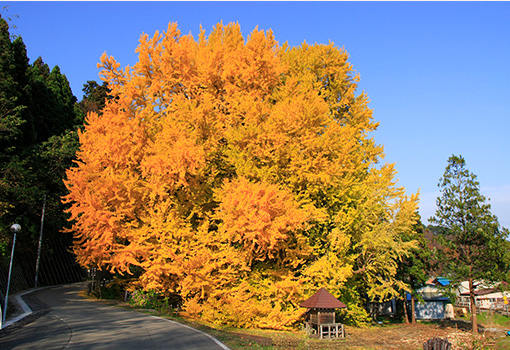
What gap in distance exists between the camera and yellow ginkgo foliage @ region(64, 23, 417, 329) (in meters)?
15.7

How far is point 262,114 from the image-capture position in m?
18.0

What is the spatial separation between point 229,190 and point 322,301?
20.5ft

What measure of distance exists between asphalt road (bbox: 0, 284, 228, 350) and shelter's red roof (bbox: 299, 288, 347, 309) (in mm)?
5596

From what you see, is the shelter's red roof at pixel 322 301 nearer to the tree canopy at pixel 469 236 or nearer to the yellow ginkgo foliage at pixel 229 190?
the yellow ginkgo foliage at pixel 229 190

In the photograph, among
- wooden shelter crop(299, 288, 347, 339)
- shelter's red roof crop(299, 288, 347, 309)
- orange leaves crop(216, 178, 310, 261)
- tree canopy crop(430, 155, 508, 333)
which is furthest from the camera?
tree canopy crop(430, 155, 508, 333)

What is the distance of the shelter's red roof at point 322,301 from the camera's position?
15445 millimetres

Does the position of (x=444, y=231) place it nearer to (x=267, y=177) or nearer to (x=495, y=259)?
(x=495, y=259)

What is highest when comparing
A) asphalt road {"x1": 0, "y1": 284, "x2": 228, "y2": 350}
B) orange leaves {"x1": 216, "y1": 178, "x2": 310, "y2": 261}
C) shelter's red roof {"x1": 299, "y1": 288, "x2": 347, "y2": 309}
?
orange leaves {"x1": 216, "y1": 178, "x2": 310, "y2": 261}

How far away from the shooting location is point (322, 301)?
15641mm

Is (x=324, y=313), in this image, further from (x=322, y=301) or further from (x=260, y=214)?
(x=260, y=214)

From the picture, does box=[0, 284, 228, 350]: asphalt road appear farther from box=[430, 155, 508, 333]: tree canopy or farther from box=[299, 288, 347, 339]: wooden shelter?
box=[430, 155, 508, 333]: tree canopy

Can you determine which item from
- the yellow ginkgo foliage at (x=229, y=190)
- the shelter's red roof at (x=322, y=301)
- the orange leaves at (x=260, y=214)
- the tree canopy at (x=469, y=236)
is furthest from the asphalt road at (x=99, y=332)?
the tree canopy at (x=469, y=236)

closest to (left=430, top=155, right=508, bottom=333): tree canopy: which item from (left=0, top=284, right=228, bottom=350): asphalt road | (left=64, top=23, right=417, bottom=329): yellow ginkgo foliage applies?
(left=64, top=23, right=417, bottom=329): yellow ginkgo foliage

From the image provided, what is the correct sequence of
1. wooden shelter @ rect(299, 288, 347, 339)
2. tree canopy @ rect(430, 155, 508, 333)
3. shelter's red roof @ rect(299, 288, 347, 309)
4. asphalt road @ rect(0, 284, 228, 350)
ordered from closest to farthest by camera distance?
asphalt road @ rect(0, 284, 228, 350), shelter's red roof @ rect(299, 288, 347, 309), wooden shelter @ rect(299, 288, 347, 339), tree canopy @ rect(430, 155, 508, 333)
